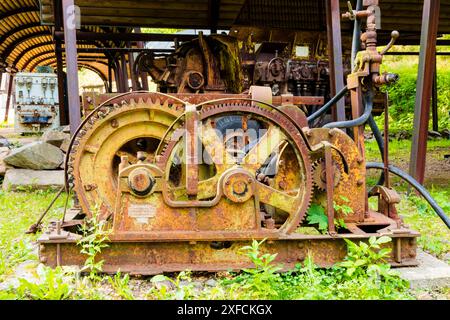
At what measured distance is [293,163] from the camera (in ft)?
10.9

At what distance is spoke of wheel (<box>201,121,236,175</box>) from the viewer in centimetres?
309

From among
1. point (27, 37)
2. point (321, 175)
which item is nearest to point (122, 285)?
point (321, 175)

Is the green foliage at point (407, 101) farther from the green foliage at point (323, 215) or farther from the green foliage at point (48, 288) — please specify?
the green foliage at point (48, 288)

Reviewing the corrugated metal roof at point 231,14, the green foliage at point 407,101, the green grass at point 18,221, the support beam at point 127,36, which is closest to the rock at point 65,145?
the green grass at point 18,221

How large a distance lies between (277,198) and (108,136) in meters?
1.38

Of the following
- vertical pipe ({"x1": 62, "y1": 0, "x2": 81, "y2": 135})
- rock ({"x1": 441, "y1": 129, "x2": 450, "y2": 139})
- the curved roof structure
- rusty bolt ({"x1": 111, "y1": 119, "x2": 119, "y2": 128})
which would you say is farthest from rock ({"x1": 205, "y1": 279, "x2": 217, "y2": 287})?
rock ({"x1": 441, "y1": 129, "x2": 450, "y2": 139})

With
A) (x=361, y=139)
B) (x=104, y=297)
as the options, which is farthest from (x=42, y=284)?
(x=361, y=139)

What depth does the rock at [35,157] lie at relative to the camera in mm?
7223

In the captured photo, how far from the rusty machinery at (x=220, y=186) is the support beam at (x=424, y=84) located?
2374 mm

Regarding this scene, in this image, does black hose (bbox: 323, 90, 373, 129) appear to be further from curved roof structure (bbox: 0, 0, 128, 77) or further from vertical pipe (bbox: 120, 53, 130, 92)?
vertical pipe (bbox: 120, 53, 130, 92)

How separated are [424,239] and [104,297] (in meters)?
2.85

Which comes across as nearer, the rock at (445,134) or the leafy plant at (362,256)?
the leafy plant at (362,256)

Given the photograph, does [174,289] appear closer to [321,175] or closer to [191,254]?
[191,254]

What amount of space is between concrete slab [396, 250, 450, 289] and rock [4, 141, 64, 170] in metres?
6.05
